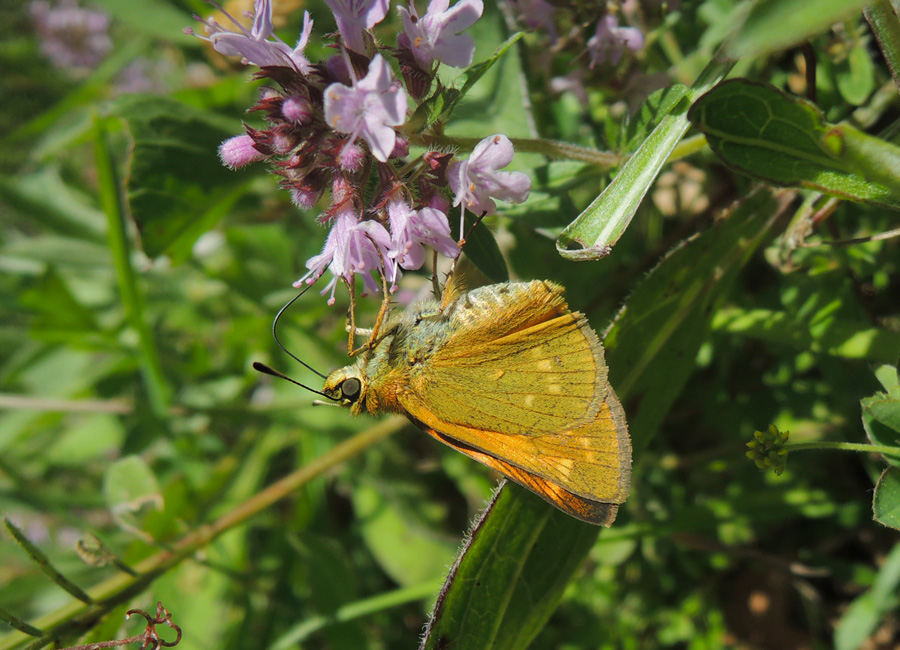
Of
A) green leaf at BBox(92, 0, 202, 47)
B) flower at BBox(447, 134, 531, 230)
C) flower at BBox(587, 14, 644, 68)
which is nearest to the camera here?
flower at BBox(447, 134, 531, 230)

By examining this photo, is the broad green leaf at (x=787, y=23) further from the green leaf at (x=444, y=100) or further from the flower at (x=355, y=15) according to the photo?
the flower at (x=355, y=15)

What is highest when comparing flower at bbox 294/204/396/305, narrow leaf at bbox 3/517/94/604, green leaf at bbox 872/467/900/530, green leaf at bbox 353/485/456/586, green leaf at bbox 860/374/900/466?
flower at bbox 294/204/396/305

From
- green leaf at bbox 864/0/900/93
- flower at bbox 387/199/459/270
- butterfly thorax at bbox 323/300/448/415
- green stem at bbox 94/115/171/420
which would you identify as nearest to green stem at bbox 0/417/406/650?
green stem at bbox 94/115/171/420

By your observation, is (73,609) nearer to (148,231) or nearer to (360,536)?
(148,231)

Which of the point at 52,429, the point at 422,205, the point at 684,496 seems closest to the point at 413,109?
the point at 422,205

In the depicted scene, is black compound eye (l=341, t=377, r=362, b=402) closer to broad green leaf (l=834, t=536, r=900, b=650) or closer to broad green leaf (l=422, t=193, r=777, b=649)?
broad green leaf (l=422, t=193, r=777, b=649)

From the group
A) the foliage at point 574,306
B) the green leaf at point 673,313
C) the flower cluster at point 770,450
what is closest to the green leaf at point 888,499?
the foliage at point 574,306

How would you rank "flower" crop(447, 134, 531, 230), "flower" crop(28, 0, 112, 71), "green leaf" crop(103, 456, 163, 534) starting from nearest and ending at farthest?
1. "flower" crop(447, 134, 531, 230)
2. "green leaf" crop(103, 456, 163, 534)
3. "flower" crop(28, 0, 112, 71)
